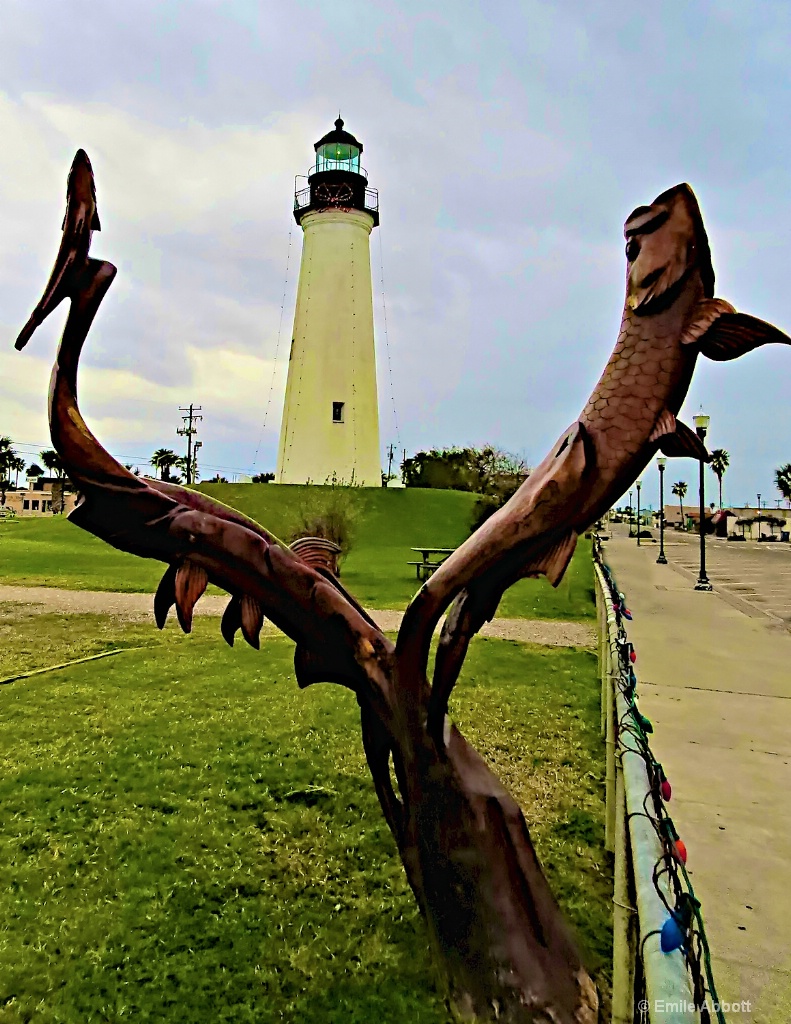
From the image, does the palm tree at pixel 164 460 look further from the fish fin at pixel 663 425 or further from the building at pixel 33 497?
the fish fin at pixel 663 425

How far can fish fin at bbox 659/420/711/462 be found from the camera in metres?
2.64

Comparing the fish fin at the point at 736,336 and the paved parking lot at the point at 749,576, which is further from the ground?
the fish fin at the point at 736,336

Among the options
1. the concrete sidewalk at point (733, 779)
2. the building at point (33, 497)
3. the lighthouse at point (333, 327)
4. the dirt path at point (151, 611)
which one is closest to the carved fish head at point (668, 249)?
the concrete sidewalk at point (733, 779)

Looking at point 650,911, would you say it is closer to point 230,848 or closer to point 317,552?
point 317,552

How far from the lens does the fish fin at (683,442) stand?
8.68 feet

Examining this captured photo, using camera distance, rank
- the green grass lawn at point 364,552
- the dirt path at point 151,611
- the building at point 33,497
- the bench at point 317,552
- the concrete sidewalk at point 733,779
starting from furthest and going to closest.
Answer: the building at point 33,497
the green grass lawn at point 364,552
the dirt path at point 151,611
the bench at point 317,552
the concrete sidewalk at point 733,779

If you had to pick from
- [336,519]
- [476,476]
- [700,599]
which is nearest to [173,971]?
[336,519]

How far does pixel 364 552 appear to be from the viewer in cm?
2436

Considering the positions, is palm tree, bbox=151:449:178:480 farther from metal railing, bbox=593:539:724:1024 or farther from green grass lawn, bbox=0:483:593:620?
metal railing, bbox=593:539:724:1024

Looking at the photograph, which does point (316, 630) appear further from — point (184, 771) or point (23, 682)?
point (23, 682)

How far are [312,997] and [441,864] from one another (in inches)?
32.1

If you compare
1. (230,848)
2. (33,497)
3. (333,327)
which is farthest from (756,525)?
(33,497)

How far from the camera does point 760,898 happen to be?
12.7 ft

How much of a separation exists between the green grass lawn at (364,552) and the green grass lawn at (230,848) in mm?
6565
